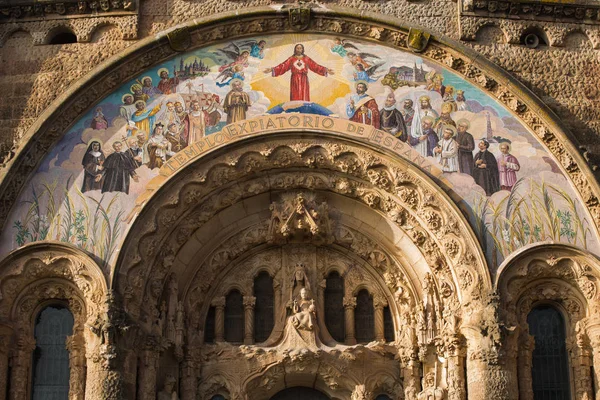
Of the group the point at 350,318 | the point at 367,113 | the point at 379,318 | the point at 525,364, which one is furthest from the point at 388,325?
the point at 367,113

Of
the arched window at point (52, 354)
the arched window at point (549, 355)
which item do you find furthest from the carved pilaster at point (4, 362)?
the arched window at point (549, 355)

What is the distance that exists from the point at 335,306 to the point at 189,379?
8.72ft

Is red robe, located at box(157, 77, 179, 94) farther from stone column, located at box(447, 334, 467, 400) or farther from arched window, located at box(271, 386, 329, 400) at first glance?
stone column, located at box(447, 334, 467, 400)

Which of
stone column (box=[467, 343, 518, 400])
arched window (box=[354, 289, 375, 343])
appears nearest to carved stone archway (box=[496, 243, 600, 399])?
stone column (box=[467, 343, 518, 400])

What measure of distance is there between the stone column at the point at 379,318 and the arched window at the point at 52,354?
4.81m

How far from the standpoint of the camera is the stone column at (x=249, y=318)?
2027 cm

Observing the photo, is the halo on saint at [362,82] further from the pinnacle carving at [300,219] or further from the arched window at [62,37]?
the arched window at [62,37]

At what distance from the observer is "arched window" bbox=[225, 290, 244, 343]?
20.5 metres

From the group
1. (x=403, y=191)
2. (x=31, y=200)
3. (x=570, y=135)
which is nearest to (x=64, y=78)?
(x=31, y=200)

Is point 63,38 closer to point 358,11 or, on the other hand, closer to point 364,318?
point 358,11

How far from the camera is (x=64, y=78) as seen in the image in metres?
20.4

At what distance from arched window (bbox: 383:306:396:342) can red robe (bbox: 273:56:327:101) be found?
12.2 feet

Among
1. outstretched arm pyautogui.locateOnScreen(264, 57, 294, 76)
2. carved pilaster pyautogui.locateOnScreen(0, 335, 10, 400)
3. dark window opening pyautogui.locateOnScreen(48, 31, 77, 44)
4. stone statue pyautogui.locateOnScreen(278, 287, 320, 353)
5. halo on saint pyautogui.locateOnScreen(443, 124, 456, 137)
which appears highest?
dark window opening pyautogui.locateOnScreen(48, 31, 77, 44)

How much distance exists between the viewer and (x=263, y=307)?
20.7m
